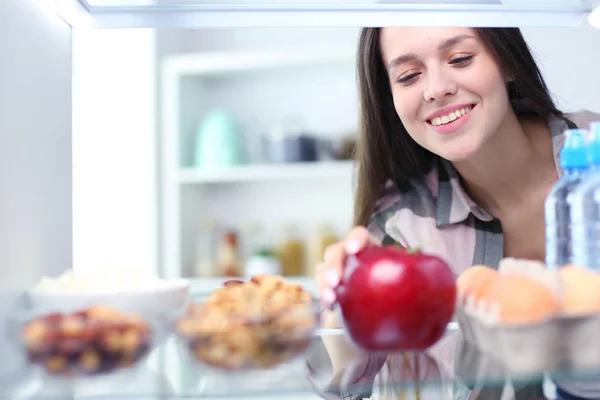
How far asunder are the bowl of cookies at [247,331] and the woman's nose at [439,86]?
22.7 inches

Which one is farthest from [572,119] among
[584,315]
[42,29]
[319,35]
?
[319,35]

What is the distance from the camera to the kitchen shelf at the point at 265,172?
9.02 feet

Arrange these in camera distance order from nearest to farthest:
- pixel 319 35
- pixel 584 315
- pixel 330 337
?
pixel 584 315 → pixel 330 337 → pixel 319 35

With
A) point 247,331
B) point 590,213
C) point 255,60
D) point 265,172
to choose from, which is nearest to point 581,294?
point 590,213

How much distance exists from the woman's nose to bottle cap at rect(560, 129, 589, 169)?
0.39m

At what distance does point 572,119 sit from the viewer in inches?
50.9

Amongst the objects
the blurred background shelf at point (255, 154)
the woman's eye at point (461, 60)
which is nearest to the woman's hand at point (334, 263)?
the woman's eye at point (461, 60)

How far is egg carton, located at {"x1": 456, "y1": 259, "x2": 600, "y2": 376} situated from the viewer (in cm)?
53

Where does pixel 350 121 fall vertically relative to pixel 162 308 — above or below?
above

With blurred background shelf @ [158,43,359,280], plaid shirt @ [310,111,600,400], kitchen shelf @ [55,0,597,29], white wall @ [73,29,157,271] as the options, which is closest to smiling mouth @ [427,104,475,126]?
plaid shirt @ [310,111,600,400]

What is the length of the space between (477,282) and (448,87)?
525 mm

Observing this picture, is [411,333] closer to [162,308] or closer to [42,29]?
[162,308]

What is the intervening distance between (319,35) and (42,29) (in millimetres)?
2473

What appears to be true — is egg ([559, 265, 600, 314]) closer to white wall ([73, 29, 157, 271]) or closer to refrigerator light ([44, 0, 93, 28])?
refrigerator light ([44, 0, 93, 28])
